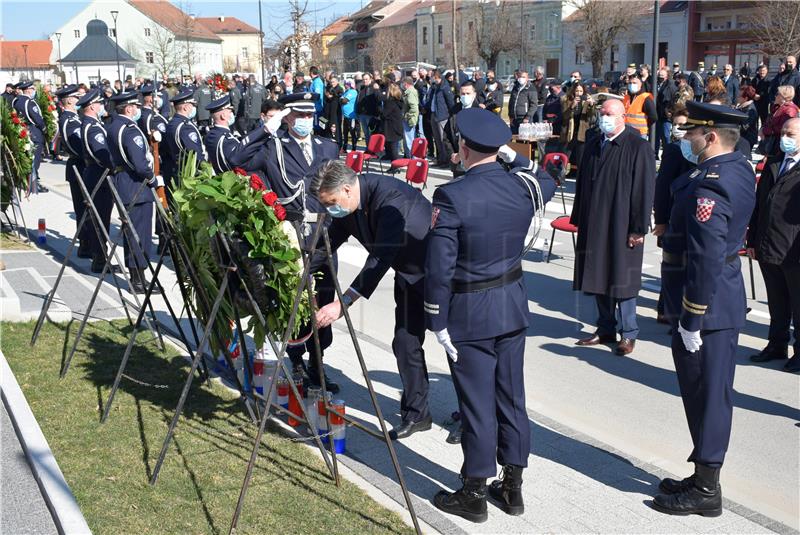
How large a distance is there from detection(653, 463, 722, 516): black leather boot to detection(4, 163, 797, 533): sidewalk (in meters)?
0.04

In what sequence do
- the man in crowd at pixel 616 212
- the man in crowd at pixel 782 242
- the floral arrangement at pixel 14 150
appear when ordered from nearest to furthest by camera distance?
the man in crowd at pixel 782 242, the man in crowd at pixel 616 212, the floral arrangement at pixel 14 150

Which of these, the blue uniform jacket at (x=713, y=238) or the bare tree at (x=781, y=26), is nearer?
the blue uniform jacket at (x=713, y=238)

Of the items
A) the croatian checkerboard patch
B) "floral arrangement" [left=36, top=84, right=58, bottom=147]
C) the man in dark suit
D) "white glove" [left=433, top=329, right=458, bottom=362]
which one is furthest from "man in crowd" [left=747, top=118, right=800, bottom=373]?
"floral arrangement" [left=36, top=84, right=58, bottom=147]

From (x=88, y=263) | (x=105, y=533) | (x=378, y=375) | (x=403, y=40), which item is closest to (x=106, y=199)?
(x=88, y=263)

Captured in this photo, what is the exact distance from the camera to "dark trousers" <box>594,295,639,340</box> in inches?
295

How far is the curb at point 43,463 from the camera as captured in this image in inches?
173

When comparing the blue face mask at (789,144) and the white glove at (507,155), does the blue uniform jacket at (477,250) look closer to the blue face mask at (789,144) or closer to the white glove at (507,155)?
the white glove at (507,155)

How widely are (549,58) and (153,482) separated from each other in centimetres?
7222

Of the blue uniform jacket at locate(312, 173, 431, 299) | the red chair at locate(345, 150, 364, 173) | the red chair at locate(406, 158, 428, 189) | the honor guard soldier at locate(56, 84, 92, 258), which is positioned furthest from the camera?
the red chair at locate(345, 150, 364, 173)

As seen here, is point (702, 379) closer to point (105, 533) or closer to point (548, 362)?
point (548, 362)

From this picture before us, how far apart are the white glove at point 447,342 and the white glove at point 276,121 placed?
3.62 metres

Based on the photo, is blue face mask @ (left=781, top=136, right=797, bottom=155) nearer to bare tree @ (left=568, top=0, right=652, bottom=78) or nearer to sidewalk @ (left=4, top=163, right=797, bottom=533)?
sidewalk @ (left=4, top=163, right=797, bottom=533)

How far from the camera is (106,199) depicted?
11156 mm

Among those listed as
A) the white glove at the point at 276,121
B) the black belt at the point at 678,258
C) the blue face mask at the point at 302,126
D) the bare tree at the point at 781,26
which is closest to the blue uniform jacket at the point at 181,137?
the white glove at the point at 276,121
